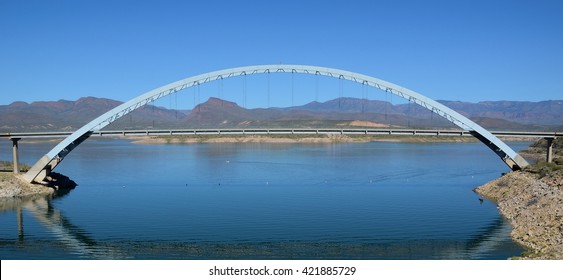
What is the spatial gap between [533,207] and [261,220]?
15.1 m

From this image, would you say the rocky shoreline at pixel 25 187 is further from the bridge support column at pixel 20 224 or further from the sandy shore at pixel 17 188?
the bridge support column at pixel 20 224

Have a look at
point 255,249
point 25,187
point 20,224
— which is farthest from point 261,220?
point 25,187

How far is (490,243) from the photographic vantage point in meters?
26.0

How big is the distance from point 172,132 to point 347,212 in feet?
63.2

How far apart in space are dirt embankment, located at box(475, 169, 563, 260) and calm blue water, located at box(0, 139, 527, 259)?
3.14ft

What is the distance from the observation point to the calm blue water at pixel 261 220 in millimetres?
24516

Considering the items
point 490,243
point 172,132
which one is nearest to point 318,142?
point 172,132

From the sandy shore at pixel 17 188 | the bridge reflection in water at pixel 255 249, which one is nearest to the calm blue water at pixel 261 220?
the bridge reflection in water at pixel 255 249

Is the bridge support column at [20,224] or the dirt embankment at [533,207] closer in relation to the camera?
the dirt embankment at [533,207]

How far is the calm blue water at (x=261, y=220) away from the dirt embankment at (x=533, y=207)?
0.96 m

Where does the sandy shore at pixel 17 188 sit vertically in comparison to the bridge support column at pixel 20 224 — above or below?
above

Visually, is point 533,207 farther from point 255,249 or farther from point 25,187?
point 25,187

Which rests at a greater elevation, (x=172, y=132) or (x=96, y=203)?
(x=172, y=132)

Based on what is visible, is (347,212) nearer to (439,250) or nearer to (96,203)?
(439,250)
